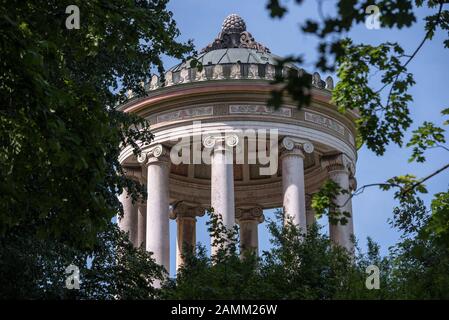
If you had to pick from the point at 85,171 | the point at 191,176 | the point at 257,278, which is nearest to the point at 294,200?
the point at 191,176

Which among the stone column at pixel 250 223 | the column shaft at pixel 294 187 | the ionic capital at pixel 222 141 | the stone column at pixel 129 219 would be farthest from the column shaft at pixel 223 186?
the stone column at pixel 250 223

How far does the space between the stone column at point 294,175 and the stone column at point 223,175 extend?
2420 mm

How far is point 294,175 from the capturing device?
4266 cm

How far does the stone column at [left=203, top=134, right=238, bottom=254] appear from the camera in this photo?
133 ft

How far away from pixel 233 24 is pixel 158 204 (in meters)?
11.6

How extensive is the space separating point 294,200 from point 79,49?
63.8 feet

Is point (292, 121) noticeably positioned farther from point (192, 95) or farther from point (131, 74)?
point (131, 74)

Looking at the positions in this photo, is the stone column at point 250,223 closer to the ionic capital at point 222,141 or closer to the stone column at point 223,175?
the stone column at point 223,175

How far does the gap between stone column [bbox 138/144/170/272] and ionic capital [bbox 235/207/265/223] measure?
998 centimetres

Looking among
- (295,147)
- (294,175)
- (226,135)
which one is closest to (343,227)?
(294,175)

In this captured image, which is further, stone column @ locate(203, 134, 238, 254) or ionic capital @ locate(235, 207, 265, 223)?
ionic capital @ locate(235, 207, 265, 223)

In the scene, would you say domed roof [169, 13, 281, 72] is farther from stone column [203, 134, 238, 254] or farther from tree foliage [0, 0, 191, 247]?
tree foliage [0, 0, 191, 247]

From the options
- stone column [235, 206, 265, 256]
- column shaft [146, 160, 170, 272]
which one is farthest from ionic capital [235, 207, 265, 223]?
column shaft [146, 160, 170, 272]

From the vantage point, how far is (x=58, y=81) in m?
23.4
